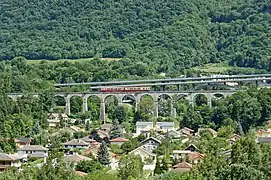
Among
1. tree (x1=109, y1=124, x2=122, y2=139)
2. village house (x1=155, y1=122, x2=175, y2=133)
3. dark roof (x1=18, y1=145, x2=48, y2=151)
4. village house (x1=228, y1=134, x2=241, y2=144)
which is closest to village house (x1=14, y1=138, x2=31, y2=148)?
dark roof (x1=18, y1=145, x2=48, y2=151)

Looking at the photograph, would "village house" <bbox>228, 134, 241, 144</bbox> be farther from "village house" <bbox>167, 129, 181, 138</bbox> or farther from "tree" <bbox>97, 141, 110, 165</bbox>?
"tree" <bbox>97, 141, 110, 165</bbox>

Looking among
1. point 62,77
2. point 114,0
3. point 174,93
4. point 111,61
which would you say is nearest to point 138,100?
point 174,93

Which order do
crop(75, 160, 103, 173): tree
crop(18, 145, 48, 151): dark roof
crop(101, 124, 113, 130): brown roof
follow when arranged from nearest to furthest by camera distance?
crop(75, 160, 103, 173): tree
crop(18, 145, 48, 151): dark roof
crop(101, 124, 113, 130): brown roof

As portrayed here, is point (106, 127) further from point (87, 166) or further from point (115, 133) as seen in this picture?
point (87, 166)

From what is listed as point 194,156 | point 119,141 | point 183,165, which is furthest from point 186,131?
point 183,165

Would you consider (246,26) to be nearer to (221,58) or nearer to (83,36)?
(221,58)

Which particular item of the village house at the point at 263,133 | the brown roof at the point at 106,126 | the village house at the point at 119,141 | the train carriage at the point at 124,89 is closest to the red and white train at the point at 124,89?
the train carriage at the point at 124,89
